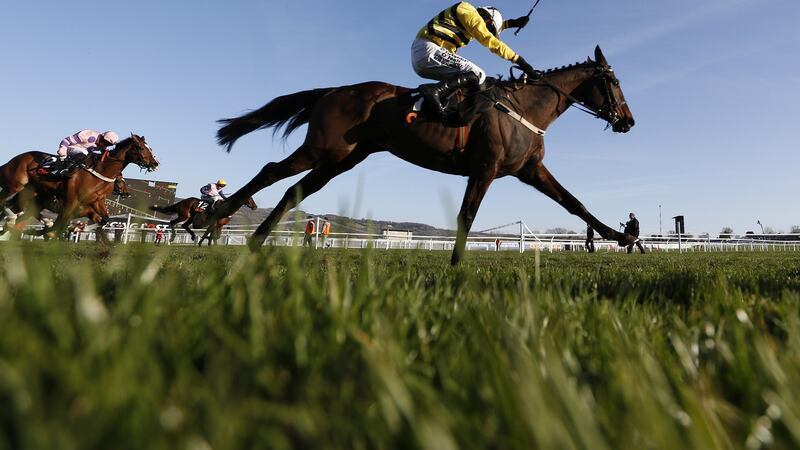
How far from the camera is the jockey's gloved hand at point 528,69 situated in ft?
23.2

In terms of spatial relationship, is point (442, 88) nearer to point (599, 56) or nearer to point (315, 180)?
point (315, 180)

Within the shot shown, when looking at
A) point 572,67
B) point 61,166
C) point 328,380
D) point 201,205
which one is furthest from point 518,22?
point 201,205

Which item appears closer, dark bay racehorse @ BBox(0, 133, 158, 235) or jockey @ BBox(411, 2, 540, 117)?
jockey @ BBox(411, 2, 540, 117)

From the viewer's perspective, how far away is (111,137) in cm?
1363

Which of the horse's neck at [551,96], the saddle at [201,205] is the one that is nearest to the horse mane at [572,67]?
the horse's neck at [551,96]

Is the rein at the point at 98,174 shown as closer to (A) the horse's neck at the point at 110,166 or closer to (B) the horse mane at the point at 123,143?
(A) the horse's neck at the point at 110,166

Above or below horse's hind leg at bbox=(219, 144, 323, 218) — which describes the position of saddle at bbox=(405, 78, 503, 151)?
above

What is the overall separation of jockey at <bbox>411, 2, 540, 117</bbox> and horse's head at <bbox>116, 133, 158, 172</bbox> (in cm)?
1016

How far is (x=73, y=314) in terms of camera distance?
108cm

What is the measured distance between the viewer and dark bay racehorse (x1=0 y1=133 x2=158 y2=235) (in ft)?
41.4

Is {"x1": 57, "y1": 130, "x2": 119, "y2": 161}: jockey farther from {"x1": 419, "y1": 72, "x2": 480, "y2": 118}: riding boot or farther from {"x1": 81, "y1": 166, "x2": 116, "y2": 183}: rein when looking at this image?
{"x1": 419, "y1": 72, "x2": 480, "y2": 118}: riding boot

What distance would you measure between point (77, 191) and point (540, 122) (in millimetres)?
11301

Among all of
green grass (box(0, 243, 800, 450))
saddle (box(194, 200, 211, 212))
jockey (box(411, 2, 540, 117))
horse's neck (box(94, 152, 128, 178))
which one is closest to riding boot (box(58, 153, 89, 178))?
horse's neck (box(94, 152, 128, 178))

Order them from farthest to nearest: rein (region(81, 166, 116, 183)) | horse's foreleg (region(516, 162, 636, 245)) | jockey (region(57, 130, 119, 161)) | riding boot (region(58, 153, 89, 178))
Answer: jockey (region(57, 130, 119, 161)) < rein (region(81, 166, 116, 183)) < riding boot (region(58, 153, 89, 178)) < horse's foreleg (region(516, 162, 636, 245))
